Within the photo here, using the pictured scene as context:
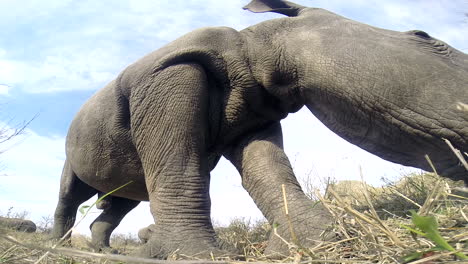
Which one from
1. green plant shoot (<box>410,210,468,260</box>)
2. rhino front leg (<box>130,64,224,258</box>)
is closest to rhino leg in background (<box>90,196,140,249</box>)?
rhino front leg (<box>130,64,224,258</box>)

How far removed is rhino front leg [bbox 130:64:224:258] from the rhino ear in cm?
82

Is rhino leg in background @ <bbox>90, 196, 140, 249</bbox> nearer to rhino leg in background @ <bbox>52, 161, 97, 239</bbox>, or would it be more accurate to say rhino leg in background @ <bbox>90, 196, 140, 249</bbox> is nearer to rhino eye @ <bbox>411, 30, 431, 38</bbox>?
rhino leg in background @ <bbox>52, 161, 97, 239</bbox>

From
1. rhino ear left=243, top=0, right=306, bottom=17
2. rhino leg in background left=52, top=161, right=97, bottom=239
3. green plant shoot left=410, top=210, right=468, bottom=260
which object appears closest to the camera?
green plant shoot left=410, top=210, right=468, bottom=260

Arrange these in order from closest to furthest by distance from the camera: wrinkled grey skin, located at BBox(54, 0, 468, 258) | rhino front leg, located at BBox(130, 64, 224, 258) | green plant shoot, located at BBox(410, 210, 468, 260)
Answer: green plant shoot, located at BBox(410, 210, 468, 260), wrinkled grey skin, located at BBox(54, 0, 468, 258), rhino front leg, located at BBox(130, 64, 224, 258)

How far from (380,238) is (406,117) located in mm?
957

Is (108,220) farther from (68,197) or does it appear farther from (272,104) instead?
(272,104)

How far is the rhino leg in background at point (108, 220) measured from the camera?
5664 mm

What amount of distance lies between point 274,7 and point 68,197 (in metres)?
3.17

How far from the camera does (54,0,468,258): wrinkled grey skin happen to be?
7.79ft

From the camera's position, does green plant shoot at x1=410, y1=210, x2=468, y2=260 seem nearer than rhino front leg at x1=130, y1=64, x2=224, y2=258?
Yes

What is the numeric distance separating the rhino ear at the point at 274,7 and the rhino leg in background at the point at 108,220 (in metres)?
3.16

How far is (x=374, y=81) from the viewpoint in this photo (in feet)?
8.04

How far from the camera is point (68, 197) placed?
5.24 m

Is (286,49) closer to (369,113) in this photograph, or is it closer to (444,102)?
(369,113)
